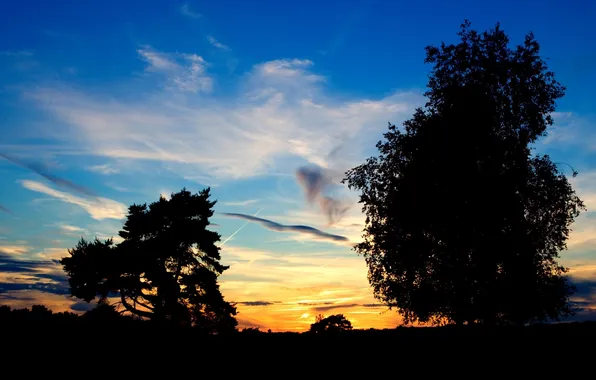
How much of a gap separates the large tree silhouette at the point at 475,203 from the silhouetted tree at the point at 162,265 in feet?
63.3

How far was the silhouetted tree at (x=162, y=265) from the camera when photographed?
41.9m

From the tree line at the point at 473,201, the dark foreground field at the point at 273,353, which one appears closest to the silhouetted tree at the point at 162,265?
the tree line at the point at 473,201

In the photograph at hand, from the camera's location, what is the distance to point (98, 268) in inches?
1647

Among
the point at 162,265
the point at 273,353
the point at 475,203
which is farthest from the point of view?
the point at 162,265

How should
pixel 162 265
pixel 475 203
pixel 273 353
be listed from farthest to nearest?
pixel 162 265 < pixel 475 203 < pixel 273 353

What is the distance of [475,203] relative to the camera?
1105 inches

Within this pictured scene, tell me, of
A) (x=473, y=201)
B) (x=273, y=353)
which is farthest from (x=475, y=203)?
(x=273, y=353)

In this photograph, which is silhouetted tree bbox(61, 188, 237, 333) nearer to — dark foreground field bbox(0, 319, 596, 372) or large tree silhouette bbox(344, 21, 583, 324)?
large tree silhouette bbox(344, 21, 583, 324)

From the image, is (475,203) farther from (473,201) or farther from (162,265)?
(162,265)

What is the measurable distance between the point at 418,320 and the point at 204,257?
2256 cm

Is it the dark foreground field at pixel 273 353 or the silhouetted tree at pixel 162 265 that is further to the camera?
the silhouetted tree at pixel 162 265

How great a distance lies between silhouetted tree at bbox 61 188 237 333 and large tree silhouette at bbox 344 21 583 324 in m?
19.3

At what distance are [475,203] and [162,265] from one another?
93.2ft

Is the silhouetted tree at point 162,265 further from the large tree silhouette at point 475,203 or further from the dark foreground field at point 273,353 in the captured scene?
the dark foreground field at point 273,353
